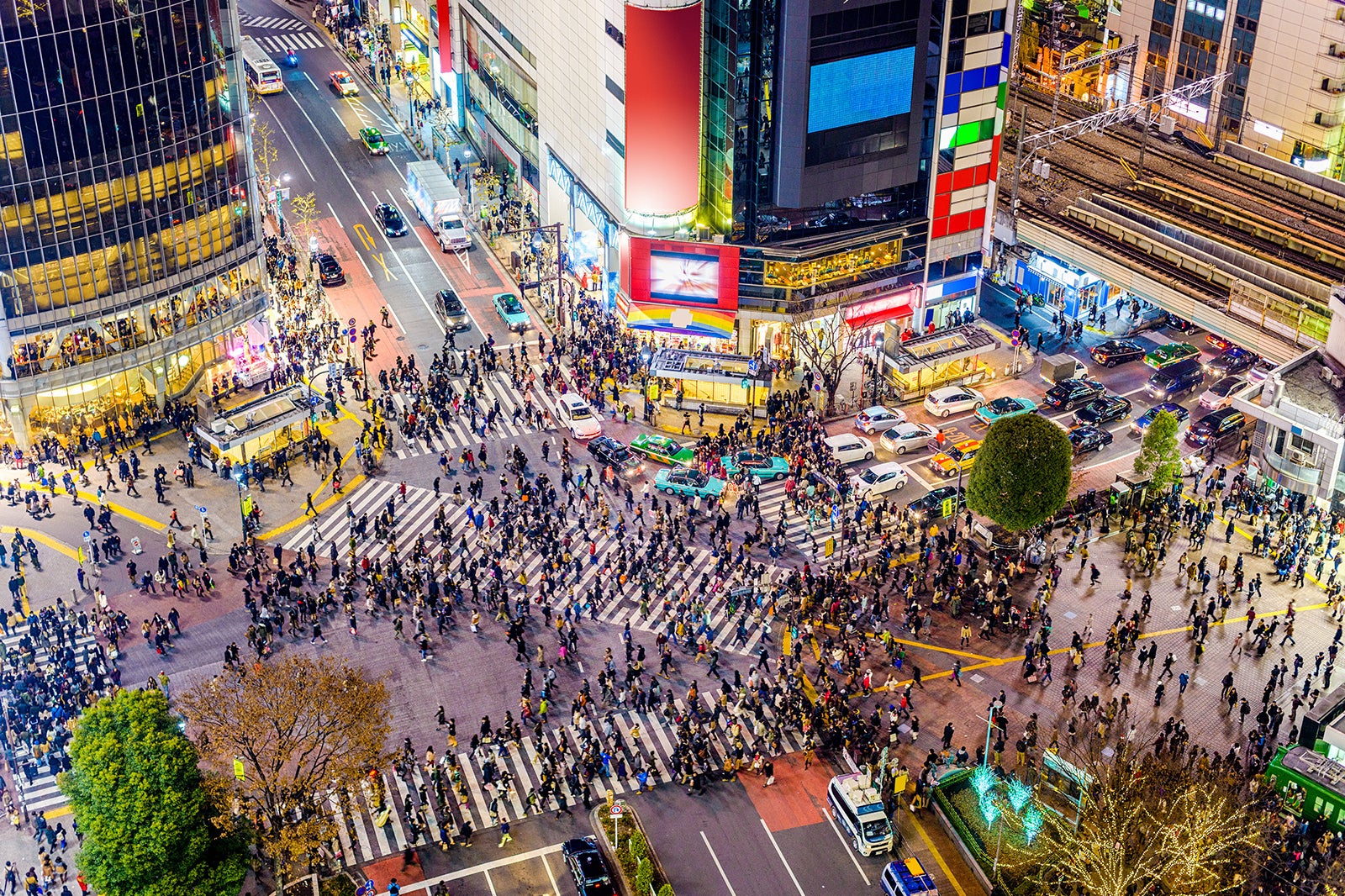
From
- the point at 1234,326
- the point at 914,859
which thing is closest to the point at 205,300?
the point at 914,859

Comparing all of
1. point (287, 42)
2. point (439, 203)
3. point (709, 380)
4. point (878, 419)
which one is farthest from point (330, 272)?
point (287, 42)

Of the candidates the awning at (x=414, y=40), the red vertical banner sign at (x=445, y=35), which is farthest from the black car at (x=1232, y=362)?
the awning at (x=414, y=40)

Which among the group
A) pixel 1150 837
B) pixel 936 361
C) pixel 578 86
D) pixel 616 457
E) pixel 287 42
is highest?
pixel 578 86

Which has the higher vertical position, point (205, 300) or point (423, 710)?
point (205, 300)

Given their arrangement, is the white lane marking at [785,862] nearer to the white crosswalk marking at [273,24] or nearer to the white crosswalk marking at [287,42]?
the white crosswalk marking at [287,42]

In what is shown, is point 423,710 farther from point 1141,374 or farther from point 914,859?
point 1141,374

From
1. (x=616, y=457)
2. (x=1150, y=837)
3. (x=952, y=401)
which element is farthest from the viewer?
(x=952, y=401)

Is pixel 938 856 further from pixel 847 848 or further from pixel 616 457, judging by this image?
pixel 616 457
